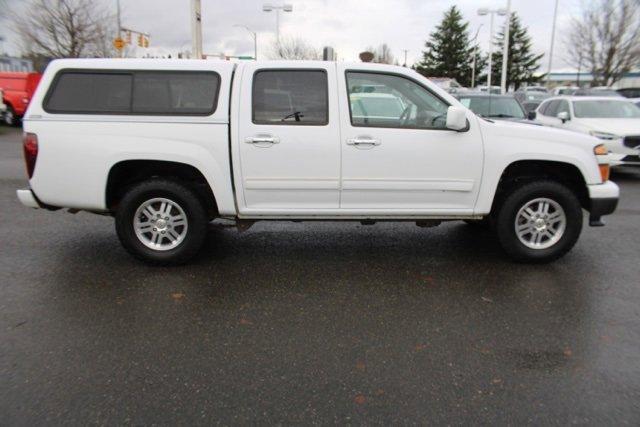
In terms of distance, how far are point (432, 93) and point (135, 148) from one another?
2.72m

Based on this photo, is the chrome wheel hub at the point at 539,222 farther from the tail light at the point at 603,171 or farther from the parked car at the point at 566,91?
→ the parked car at the point at 566,91

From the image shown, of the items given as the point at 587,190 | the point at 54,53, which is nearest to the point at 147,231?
the point at 587,190

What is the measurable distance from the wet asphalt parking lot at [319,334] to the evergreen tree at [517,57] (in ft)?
211

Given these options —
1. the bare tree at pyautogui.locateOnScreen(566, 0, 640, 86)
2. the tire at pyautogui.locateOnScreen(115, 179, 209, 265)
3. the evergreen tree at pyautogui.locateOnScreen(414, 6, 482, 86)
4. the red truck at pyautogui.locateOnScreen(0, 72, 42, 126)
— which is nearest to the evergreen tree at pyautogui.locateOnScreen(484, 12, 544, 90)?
the evergreen tree at pyautogui.locateOnScreen(414, 6, 482, 86)

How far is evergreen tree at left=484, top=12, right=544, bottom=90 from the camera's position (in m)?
63.2

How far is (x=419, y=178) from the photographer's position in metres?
4.71

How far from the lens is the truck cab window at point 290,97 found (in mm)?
4633

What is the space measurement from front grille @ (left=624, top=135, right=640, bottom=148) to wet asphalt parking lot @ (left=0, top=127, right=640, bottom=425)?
4.64 meters

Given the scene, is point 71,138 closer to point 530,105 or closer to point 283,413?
point 283,413

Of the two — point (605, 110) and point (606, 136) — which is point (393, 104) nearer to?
point (606, 136)

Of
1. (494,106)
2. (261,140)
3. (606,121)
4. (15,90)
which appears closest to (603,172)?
(261,140)

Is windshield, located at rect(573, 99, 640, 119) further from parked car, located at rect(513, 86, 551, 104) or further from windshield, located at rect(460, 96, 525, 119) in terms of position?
parked car, located at rect(513, 86, 551, 104)

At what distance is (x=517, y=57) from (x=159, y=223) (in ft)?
221

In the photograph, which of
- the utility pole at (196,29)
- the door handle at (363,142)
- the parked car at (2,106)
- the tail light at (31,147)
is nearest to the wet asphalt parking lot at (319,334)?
the tail light at (31,147)
